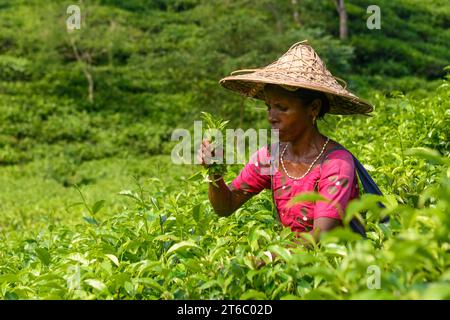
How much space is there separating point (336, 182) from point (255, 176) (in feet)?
1.34

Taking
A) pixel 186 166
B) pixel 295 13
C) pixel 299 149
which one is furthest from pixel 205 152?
pixel 295 13

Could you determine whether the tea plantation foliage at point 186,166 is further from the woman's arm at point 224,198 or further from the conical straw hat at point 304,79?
the conical straw hat at point 304,79

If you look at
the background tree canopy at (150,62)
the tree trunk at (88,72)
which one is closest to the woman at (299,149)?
the background tree canopy at (150,62)

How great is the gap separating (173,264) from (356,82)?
652 inches

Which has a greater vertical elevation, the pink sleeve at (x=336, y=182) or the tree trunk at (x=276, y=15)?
the tree trunk at (x=276, y=15)

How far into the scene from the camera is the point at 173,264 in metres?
1.82

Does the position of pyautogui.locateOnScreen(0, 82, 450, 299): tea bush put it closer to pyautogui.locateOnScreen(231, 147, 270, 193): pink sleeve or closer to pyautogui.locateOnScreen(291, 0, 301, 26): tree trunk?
pyautogui.locateOnScreen(231, 147, 270, 193): pink sleeve

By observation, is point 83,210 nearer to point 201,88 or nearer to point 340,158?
point 201,88

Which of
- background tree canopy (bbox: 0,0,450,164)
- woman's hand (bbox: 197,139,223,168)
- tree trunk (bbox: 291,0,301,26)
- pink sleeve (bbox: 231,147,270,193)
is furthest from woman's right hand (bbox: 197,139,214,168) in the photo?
tree trunk (bbox: 291,0,301,26)

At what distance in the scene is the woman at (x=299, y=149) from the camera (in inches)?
87.7

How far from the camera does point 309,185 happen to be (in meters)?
2.32

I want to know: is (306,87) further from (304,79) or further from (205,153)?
(205,153)

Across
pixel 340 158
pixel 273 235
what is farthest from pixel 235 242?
pixel 340 158

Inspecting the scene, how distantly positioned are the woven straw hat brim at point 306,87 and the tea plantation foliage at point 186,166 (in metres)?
0.12
